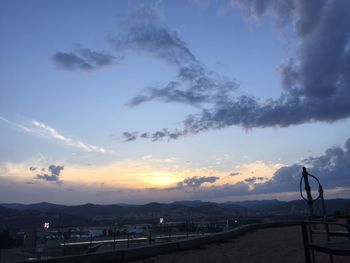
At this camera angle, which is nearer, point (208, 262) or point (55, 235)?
point (208, 262)

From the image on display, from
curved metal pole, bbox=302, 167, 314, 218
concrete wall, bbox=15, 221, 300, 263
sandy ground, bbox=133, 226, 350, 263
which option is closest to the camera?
curved metal pole, bbox=302, 167, 314, 218

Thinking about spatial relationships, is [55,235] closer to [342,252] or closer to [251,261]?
[251,261]

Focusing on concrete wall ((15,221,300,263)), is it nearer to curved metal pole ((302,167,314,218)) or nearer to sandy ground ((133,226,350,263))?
sandy ground ((133,226,350,263))

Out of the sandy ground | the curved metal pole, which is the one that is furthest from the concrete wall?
the curved metal pole

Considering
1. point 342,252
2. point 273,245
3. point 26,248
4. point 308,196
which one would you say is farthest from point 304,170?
point 26,248

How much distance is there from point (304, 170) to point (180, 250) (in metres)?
9.08

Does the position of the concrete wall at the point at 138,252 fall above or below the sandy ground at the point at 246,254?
above

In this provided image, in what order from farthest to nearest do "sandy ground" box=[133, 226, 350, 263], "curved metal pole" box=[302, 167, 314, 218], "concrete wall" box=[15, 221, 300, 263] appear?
"sandy ground" box=[133, 226, 350, 263] < "concrete wall" box=[15, 221, 300, 263] < "curved metal pole" box=[302, 167, 314, 218]

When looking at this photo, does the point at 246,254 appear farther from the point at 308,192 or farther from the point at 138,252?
the point at 308,192

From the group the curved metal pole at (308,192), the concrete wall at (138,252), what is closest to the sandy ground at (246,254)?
the concrete wall at (138,252)

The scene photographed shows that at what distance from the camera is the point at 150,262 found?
1390 centimetres

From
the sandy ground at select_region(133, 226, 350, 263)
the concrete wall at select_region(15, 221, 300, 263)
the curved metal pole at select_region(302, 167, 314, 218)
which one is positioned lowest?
the sandy ground at select_region(133, 226, 350, 263)

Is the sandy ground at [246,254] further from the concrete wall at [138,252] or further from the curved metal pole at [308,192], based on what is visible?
the curved metal pole at [308,192]

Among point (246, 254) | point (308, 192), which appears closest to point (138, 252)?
point (246, 254)
